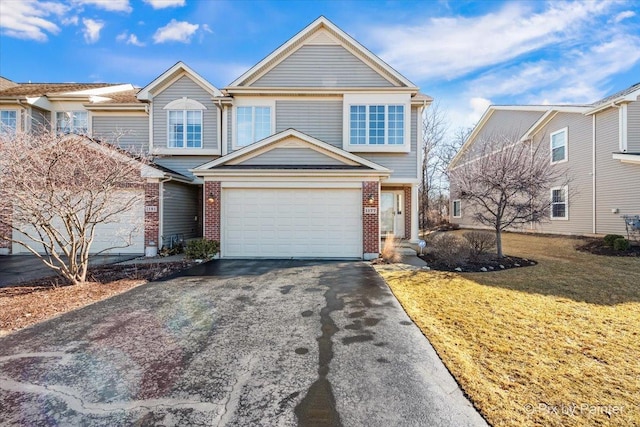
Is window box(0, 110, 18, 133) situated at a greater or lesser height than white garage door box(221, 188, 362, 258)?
greater

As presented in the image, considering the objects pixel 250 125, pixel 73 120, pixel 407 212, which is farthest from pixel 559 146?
pixel 73 120

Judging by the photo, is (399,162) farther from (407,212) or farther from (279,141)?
(279,141)

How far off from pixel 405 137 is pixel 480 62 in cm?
1040

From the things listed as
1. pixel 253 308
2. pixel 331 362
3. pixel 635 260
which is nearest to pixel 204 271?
pixel 253 308

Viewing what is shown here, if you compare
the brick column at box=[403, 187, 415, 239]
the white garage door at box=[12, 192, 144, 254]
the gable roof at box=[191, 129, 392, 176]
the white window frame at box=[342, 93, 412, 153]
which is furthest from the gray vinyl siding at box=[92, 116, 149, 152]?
the brick column at box=[403, 187, 415, 239]

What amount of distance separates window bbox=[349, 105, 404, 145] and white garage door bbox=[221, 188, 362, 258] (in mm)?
3572

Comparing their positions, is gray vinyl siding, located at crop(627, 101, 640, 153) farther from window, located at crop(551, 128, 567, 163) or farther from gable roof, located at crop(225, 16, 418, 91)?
gable roof, located at crop(225, 16, 418, 91)

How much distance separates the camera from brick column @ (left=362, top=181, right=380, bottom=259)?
10852 mm

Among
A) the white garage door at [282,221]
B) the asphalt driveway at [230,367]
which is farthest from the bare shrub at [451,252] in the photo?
the asphalt driveway at [230,367]

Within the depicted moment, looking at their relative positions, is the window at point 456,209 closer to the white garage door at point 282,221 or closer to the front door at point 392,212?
the front door at point 392,212

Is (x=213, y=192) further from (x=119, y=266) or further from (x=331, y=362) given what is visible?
(x=331, y=362)

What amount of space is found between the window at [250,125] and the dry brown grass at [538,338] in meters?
8.71

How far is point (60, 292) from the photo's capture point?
22.1ft

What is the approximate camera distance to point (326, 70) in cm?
1381
